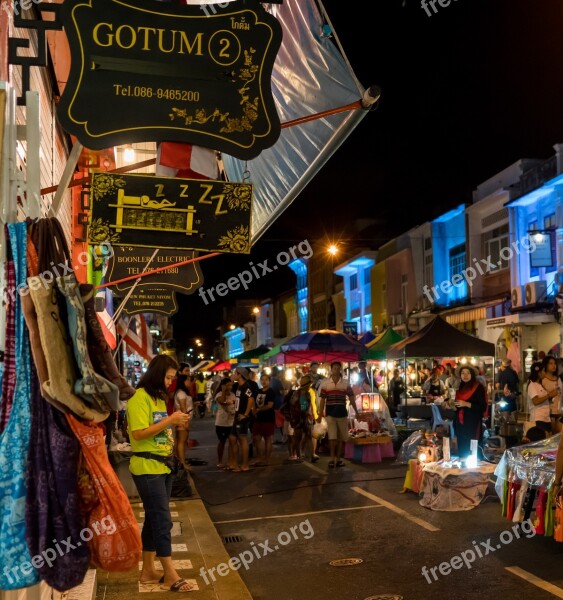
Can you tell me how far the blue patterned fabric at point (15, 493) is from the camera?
270 centimetres

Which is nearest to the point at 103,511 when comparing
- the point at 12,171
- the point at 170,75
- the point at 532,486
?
the point at 12,171

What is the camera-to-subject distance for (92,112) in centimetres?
375

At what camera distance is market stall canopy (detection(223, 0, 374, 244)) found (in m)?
4.91

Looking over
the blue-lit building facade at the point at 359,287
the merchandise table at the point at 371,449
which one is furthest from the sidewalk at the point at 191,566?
the blue-lit building facade at the point at 359,287

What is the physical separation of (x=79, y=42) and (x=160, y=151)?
73 cm

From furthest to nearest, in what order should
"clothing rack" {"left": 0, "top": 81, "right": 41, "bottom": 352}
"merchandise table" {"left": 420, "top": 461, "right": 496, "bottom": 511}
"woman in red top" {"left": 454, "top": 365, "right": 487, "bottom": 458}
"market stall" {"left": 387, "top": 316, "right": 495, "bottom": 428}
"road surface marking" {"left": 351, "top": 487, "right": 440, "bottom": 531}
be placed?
"market stall" {"left": 387, "top": 316, "right": 495, "bottom": 428} < "woman in red top" {"left": 454, "top": 365, "right": 487, "bottom": 458} < "merchandise table" {"left": 420, "top": 461, "right": 496, "bottom": 511} < "road surface marking" {"left": 351, "top": 487, "right": 440, "bottom": 531} < "clothing rack" {"left": 0, "top": 81, "right": 41, "bottom": 352}

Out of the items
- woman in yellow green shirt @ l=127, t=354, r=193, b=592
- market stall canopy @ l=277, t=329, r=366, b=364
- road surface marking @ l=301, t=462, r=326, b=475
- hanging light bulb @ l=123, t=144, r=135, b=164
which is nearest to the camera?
woman in yellow green shirt @ l=127, t=354, r=193, b=592

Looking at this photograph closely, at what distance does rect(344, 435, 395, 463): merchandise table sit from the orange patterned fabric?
11.5 meters

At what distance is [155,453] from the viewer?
595 cm

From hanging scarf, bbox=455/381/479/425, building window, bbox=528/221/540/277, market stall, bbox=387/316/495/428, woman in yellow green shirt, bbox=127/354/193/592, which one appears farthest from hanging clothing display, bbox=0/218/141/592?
building window, bbox=528/221/540/277

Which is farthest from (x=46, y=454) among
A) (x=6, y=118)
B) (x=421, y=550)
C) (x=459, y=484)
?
(x=459, y=484)

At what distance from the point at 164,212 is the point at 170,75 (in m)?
A: 0.83

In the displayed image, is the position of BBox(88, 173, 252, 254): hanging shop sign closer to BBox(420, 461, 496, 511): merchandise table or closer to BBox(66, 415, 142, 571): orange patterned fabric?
BBox(66, 415, 142, 571): orange patterned fabric

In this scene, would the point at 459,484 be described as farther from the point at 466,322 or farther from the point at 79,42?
the point at 466,322
